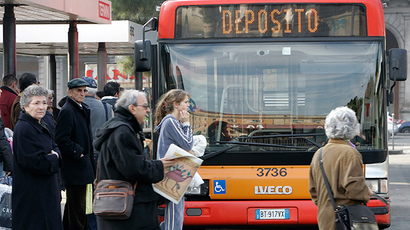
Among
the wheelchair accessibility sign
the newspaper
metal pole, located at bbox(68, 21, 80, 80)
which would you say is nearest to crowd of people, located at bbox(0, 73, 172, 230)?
the newspaper

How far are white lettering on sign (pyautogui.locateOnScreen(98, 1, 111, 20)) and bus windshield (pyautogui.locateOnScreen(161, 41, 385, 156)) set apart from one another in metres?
7.82

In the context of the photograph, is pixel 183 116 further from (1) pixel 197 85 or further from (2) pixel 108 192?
(2) pixel 108 192

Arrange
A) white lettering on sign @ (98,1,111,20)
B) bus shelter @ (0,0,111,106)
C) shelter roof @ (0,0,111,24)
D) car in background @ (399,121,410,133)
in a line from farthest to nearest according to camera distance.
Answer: car in background @ (399,121,410,133) → white lettering on sign @ (98,1,111,20) → bus shelter @ (0,0,111,106) → shelter roof @ (0,0,111,24)

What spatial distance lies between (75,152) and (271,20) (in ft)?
8.01

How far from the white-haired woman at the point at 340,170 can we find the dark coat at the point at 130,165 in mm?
1141

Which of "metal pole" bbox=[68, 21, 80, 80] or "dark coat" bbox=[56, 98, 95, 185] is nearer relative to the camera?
"dark coat" bbox=[56, 98, 95, 185]

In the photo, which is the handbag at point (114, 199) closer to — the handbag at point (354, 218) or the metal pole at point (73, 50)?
the handbag at point (354, 218)

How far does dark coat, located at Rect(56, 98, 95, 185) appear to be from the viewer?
5.95 meters

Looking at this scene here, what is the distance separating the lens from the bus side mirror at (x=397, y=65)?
623 centimetres

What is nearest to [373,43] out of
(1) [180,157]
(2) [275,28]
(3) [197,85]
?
(2) [275,28]

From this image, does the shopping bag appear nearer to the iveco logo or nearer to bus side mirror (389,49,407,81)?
the iveco logo

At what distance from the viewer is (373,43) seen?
6133 mm

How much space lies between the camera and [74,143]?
19.5ft

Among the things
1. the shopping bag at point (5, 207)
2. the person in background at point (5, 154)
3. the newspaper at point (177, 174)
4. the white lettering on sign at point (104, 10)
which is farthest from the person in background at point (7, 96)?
the white lettering on sign at point (104, 10)
